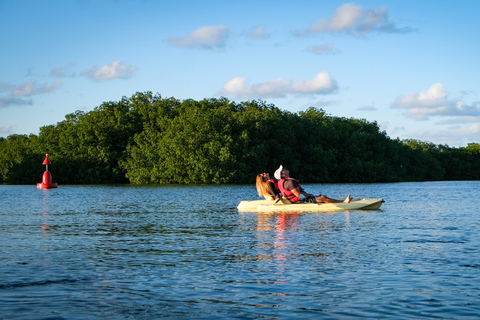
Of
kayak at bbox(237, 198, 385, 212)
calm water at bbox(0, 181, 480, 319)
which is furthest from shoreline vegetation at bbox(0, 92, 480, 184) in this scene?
calm water at bbox(0, 181, 480, 319)

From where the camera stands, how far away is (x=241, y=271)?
10734 millimetres

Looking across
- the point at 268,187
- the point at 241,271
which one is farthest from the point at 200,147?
the point at 241,271

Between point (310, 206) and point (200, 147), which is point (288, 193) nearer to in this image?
point (310, 206)

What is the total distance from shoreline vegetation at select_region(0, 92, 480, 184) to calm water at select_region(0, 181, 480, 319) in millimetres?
57244

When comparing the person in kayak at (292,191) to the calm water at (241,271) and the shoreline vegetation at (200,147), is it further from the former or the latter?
the shoreline vegetation at (200,147)

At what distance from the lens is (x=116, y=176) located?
8600 centimetres

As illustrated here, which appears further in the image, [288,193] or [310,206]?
[288,193]

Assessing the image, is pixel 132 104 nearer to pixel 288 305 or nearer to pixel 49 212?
pixel 49 212

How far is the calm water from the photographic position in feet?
26.6

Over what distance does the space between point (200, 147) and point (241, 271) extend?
223ft

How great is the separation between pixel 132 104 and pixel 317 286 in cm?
8933

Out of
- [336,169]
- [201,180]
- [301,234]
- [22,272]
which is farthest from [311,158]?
[22,272]

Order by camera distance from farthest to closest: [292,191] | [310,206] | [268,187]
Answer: [268,187]
[292,191]
[310,206]

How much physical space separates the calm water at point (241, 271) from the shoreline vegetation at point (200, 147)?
57244 mm
